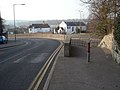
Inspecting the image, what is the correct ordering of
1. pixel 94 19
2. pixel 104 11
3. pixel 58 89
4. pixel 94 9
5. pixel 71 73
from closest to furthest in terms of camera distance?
pixel 58 89
pixel 71 73
pixel 104 11
pixel 94 9
pixel 94 19

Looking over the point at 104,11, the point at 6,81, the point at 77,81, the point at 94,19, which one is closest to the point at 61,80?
the point at 77,81

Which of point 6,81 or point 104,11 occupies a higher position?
point 104,11

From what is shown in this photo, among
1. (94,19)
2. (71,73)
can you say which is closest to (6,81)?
(71,73)

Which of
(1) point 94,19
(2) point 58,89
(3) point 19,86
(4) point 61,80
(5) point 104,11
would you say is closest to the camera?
(2) point 58,89

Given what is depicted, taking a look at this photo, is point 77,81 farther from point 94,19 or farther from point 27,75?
point 94,19

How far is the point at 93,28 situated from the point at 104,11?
25.8 feet

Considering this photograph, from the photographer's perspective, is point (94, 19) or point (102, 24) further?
point (94, 19)

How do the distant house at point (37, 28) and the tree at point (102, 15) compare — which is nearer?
the tree at point (102, 15)

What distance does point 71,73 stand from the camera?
12.0 meters

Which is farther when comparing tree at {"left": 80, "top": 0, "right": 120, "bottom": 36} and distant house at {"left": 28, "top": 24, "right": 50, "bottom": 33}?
distant house at {"left": 28, "top": 24, "right": 50, "bottom": 33}

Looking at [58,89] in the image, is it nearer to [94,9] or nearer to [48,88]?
[48,88]

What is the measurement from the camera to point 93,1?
33.0 meters

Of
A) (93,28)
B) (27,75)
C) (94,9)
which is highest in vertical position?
(94,9)

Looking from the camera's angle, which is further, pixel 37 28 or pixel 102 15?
pixel 37 28
